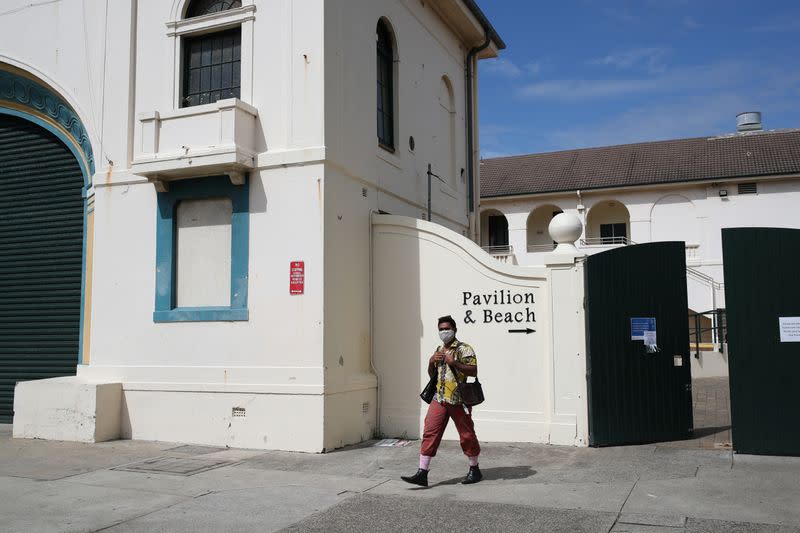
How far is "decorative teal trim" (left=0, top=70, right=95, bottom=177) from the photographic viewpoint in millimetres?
12844

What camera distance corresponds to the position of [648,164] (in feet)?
122

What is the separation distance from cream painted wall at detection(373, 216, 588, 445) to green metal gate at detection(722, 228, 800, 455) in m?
1.98

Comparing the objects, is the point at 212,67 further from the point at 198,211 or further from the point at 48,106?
the point at 48,106

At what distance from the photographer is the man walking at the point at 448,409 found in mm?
7914

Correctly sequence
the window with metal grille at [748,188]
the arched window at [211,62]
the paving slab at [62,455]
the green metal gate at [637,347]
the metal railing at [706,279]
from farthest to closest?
1. the window with metal grille at [748,188]
2. the metal railing at [706,279]
3. the arched window at [211,62]
4. the green metal gate at [637,347]
5. the paving slab at [62,455]

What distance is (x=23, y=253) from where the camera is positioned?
13.3m

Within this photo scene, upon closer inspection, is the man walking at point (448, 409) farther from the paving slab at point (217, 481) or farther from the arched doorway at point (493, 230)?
the arched doorway at point (493, 230)

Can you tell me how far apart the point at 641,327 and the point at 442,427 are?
380 centimetres

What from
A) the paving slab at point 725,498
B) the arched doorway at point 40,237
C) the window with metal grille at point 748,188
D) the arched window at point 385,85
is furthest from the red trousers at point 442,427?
the window with metal grille at point 748,188

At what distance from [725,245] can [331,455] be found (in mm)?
5843

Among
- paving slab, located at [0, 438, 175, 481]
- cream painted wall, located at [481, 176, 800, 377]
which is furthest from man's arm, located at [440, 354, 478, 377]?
cream painted wall, located at [481, 176, 800, 377]

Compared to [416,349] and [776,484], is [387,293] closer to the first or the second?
[416,349]

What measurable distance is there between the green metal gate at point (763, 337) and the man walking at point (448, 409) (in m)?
3.43

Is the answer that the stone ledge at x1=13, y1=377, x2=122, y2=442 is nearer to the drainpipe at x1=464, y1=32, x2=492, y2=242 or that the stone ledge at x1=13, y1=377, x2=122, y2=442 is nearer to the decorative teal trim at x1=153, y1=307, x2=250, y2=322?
the decorative teal trim at x1=153, y1=307, x2=250, y2=322
